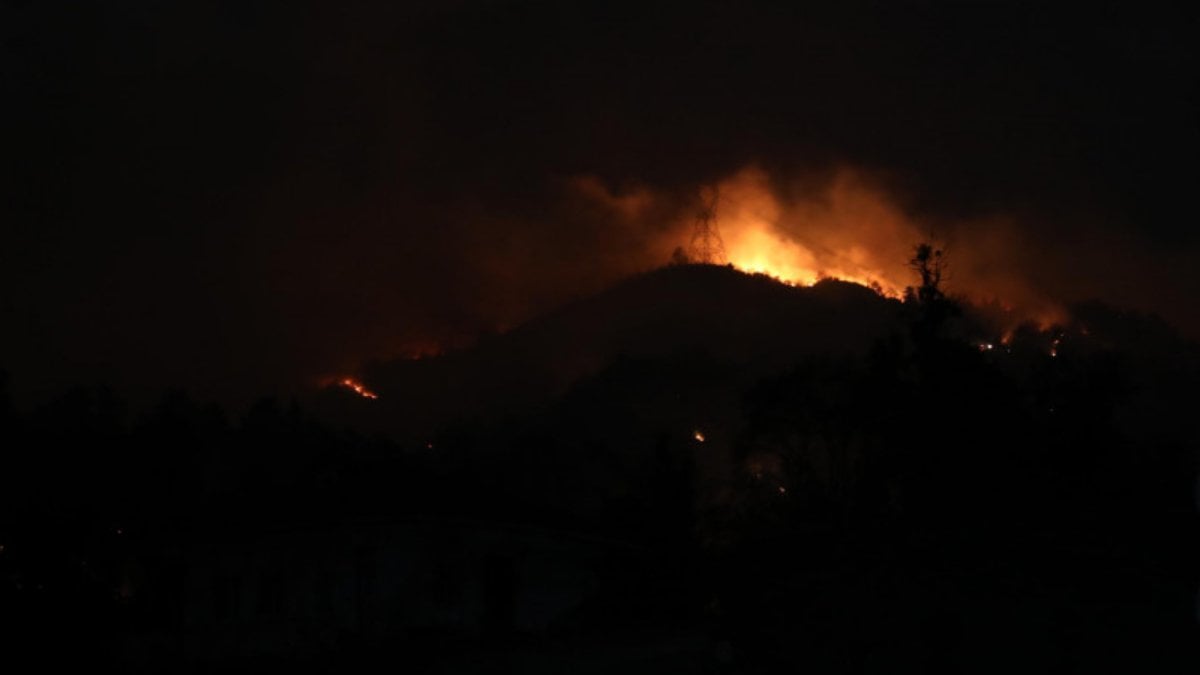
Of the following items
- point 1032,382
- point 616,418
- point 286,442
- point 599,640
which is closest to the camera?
point 599,640

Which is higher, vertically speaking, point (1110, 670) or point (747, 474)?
point (747, 474)

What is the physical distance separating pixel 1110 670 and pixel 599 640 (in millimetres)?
8766

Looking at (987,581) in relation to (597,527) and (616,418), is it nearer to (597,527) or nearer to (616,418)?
(597,527)

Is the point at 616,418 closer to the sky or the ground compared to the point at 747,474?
closer to the sky

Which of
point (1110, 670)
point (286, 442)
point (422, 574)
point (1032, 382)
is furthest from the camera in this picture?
point (286, 442)

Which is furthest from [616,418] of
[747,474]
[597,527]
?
[597,527]

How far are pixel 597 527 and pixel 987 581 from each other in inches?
375

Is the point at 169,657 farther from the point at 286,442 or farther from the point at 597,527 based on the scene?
the point at 286,442

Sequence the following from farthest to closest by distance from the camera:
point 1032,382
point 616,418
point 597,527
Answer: point 616,418, point 1032,382, point 597,527

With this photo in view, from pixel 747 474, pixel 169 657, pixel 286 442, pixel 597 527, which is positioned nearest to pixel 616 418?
pixel 286 442

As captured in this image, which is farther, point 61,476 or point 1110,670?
point 61,476

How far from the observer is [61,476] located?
54.0 meters

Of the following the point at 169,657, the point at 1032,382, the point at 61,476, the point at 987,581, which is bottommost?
the point at 169,657

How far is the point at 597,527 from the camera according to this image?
32500mm
